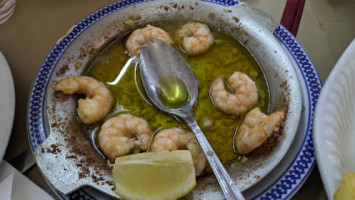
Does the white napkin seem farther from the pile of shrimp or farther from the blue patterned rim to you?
the pile of shrimp

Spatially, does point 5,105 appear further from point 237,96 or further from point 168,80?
point 237,96

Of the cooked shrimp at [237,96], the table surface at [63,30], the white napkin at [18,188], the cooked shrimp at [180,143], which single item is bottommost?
the white napkin at [18,188]

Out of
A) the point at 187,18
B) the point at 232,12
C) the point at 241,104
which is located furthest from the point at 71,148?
the point at 232,12

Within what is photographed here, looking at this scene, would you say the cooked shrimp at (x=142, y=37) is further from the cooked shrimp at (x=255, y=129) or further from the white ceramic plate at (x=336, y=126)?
the white ceramic plate at (x=336, y=126)

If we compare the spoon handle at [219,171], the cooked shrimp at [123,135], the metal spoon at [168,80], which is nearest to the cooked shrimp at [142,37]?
the metal spoon at [168,80]

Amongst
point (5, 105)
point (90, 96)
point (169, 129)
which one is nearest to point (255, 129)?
point (169, 129)

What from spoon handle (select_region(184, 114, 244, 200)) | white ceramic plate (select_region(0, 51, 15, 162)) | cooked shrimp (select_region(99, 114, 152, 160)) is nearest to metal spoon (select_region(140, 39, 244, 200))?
spoon handle (select_region(184, 114, 244, 200))

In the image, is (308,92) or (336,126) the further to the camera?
(308,92)
